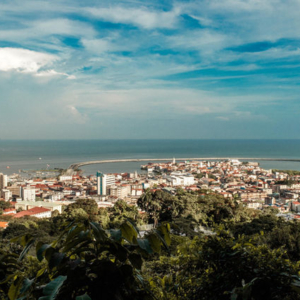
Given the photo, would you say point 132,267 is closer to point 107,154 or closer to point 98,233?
point 98,233

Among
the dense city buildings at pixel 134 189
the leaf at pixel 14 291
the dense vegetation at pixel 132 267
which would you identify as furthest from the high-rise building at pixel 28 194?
the leaf at pixel 14 291

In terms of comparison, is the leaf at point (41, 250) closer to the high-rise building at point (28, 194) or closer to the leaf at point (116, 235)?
the leaf at point (116, 235)

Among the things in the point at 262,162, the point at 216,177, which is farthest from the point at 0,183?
the point at 262,162

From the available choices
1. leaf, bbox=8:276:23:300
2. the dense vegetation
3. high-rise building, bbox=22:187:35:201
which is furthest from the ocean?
leaf, bbox=8:276:23:300

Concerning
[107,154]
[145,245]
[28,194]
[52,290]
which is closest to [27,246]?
[52,290]

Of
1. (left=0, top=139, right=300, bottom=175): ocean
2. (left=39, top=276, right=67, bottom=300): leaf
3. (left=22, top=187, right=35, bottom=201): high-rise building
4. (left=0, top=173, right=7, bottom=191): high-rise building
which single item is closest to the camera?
(left=39, top=276, right=67, bottom=300): leaf

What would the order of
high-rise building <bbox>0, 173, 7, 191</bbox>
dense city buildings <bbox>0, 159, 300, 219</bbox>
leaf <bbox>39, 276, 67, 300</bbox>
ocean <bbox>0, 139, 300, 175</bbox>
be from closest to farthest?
leaf <bbox>39, 276, 67, 300</bbox> < dense city buildings <bbox>0, 159, 300, 219</bbox> < high-rise building <bbox>0, 173, 7, 191</bbox> < ocean <bbox>0, 139, 300, 175</bbox>

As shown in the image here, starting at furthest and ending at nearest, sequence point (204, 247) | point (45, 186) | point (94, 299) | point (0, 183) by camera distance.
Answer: point (45, 186) → point (0, 183) → point (204, 247) → point (94, 299)

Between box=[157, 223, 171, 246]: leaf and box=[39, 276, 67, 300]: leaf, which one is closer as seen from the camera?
box=[39, 276, 67, 300]: leaf

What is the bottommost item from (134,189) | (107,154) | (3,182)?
(134,189)

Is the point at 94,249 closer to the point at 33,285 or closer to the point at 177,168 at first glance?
the point at 33,285

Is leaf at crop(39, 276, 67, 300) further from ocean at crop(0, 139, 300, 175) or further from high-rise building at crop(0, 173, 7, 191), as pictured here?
ocean at crop(0, 139, 300, 175)
